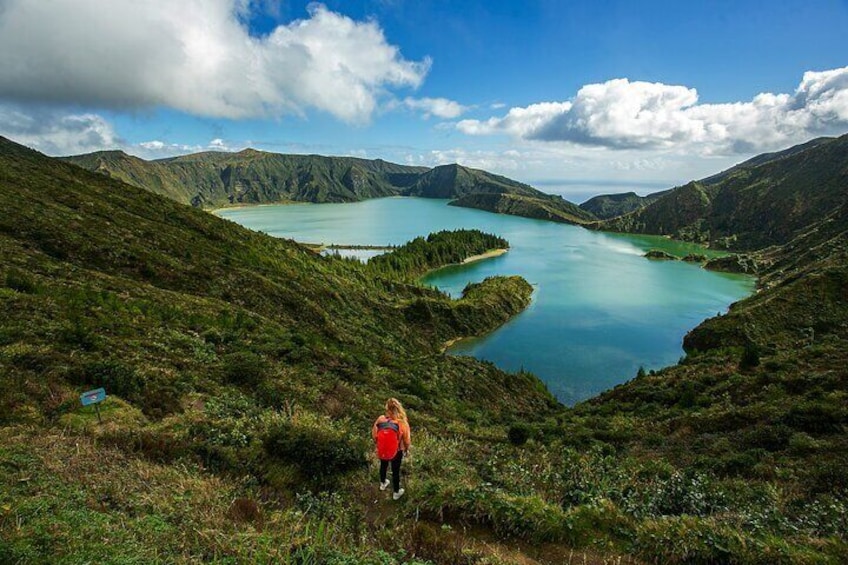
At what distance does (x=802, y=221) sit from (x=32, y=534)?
804 ft

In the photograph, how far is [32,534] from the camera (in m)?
6.43

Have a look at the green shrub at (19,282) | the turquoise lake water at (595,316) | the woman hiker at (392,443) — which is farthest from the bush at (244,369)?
the turquoise lake water at (595,316)

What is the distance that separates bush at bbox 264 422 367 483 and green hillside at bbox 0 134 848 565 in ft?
0.21

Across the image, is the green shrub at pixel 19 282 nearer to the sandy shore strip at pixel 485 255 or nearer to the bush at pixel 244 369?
the bush at pixel 244 369

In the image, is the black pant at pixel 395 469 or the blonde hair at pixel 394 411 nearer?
the black pant at pixel 395 469

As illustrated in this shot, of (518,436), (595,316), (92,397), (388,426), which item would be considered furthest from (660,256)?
(92,397)

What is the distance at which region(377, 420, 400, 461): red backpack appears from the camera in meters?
11.2

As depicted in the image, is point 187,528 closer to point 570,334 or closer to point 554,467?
point 554,467

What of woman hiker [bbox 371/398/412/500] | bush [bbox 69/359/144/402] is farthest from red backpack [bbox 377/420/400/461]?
bush [bbox 69/359/144/402]

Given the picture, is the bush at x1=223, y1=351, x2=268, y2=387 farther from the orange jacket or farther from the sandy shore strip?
the sandy shore strip

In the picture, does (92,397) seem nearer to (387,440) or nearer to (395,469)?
(387,440)

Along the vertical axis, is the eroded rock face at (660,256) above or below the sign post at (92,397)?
below

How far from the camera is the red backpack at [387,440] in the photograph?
36.9 feet

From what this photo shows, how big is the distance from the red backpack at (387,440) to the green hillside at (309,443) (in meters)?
A: 1.23
